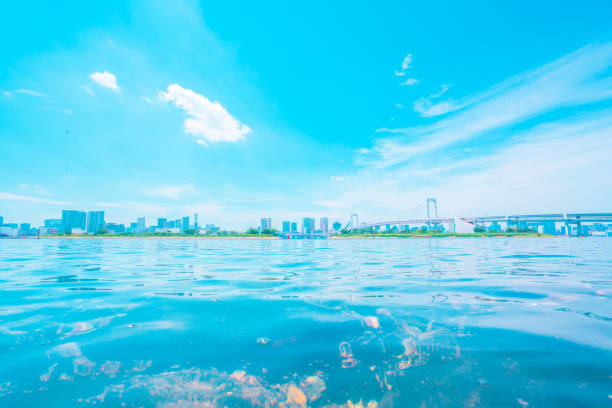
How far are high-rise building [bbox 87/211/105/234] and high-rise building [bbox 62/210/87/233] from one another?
11.7ft

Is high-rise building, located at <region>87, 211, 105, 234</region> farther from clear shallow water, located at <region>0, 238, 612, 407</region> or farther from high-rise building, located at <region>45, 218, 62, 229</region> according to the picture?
clear shallow water, located at <region>0, 238, 612, 407</region>

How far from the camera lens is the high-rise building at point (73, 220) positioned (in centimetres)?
18975

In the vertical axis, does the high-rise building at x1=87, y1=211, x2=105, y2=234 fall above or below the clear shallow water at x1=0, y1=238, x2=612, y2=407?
above

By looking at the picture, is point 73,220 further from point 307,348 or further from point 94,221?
point 307,348

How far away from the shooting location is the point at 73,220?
193 meters

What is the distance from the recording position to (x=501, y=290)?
306 inches

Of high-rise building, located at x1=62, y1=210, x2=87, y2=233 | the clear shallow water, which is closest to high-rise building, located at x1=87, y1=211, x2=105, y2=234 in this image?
high-rise building, located at x1=62, y1=210, x2=87, y2=233

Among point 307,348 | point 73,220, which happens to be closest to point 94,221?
point 73,220

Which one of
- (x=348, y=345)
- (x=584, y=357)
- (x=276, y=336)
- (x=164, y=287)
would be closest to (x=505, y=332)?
(x=584, y=357)

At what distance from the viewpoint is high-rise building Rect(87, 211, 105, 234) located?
192750 millimetres

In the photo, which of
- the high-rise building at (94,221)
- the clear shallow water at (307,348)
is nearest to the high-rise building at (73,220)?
the high-rise building at (94,221)

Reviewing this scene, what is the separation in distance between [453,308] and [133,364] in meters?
6.06

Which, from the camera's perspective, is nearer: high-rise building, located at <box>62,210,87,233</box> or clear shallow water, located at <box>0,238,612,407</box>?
clear shallow water, located at <box>0,238,612,407</box>

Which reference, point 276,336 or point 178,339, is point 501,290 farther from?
point 178,339
